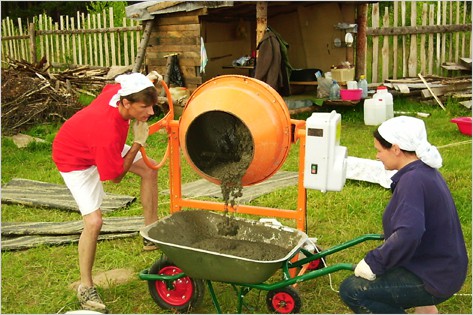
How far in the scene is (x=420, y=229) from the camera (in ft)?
8.19

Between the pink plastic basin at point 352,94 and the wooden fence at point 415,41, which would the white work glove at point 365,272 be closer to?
the pink plastic basin at point 352,94

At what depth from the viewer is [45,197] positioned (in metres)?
5.45

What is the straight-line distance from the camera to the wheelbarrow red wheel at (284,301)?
3.12m

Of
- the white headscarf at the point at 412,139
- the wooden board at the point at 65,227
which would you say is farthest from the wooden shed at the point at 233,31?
the white headscarf at the point at 412,139

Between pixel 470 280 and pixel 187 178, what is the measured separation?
10.4 feet

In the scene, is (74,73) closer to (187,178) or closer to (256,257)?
(187,178)

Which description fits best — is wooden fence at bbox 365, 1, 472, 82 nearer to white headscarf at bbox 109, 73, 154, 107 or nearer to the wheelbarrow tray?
the wheelbarrow tray

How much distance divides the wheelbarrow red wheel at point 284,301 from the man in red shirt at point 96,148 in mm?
949

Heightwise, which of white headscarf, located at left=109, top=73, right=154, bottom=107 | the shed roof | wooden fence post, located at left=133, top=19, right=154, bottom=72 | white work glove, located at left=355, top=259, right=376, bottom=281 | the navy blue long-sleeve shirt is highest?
the shed roof

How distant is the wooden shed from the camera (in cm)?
892

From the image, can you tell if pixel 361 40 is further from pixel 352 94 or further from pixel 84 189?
pixel 84 189

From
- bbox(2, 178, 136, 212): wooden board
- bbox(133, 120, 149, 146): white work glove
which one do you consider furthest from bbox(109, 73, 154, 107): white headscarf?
bbox(2, 178, 136, 212): wooden board

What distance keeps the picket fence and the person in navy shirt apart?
802 cm

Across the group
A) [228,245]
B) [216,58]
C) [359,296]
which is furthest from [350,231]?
[216,58]
